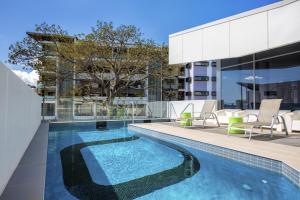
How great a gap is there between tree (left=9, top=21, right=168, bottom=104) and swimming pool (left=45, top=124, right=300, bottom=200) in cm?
1415

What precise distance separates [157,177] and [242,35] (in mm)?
7441

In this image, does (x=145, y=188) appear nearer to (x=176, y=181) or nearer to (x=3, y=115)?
(x=176, y=181)

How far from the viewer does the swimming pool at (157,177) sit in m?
3.71

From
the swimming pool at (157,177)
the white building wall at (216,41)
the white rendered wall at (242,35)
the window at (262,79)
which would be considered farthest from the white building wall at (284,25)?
the swimming pool at (157,177)

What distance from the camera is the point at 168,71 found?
23703 mm

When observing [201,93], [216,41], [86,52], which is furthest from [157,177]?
[201,93]

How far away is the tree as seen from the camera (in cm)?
2005

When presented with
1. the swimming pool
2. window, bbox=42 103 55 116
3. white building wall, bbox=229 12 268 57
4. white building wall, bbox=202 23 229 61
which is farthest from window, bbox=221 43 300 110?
window, bbox=42 103 55 116

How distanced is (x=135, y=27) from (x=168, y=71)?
198 inches

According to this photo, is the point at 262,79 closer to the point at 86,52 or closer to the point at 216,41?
the point at 216,41

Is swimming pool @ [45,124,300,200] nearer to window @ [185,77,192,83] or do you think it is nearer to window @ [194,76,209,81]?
window @ [194,76,209,81]

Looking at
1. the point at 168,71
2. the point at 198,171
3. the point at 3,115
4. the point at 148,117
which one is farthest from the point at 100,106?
the point at 3,115

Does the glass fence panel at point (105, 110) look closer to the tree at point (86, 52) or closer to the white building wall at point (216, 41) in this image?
the white building wall at point (216, 41)

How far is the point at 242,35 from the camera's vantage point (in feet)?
33.4
